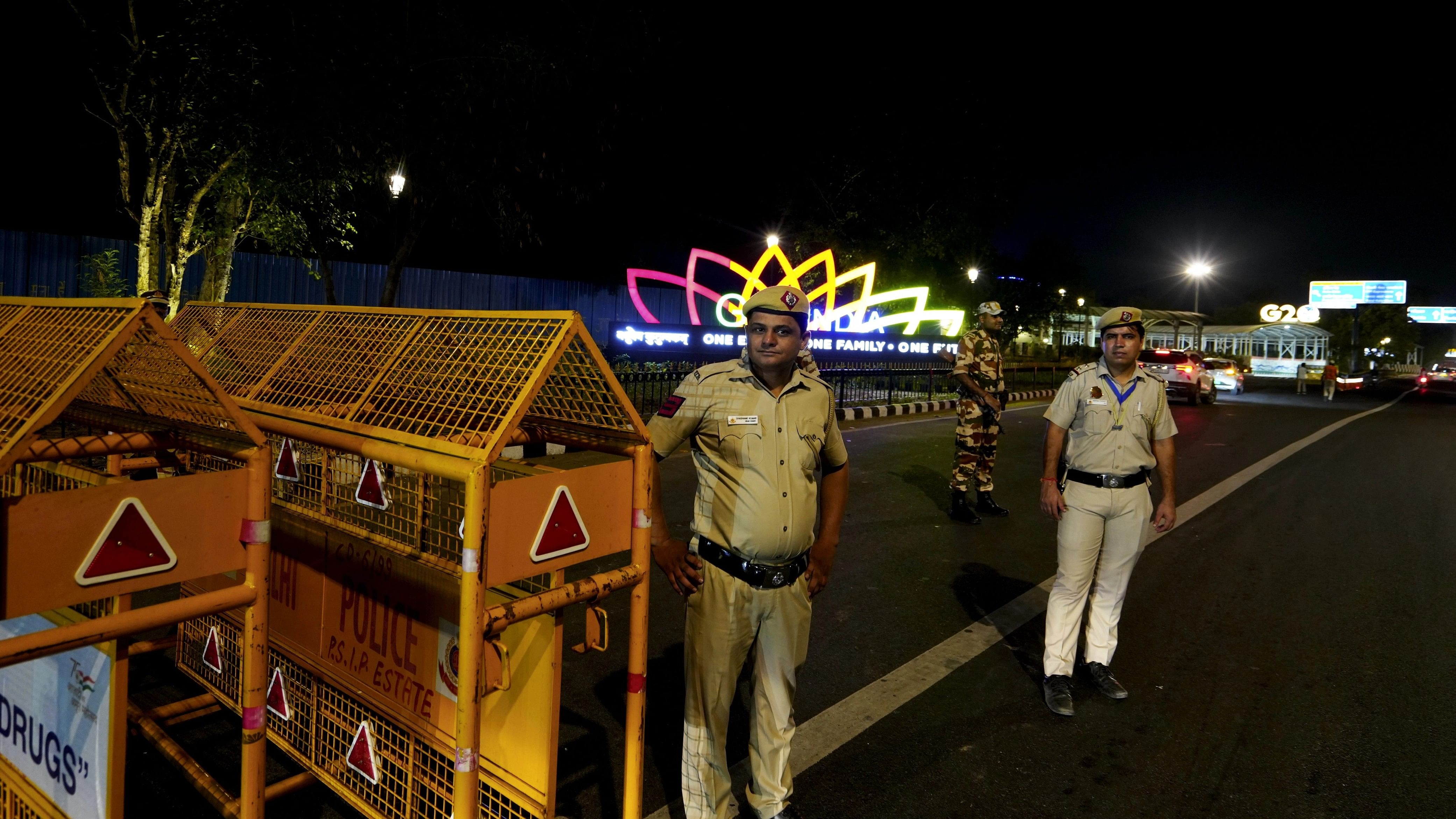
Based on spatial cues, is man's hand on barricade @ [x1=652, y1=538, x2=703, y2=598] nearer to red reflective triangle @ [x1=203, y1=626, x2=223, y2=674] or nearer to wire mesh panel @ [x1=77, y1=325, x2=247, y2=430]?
wire mesh panel @ [x1=77, y1=325, x2=247, y2=430]

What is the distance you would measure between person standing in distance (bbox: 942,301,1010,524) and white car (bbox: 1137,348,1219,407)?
1542 cm

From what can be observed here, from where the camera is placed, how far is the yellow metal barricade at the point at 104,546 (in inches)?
72.5

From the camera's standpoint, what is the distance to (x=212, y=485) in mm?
2045

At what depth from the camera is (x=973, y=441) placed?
7629mm

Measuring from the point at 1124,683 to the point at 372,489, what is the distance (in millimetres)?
3465

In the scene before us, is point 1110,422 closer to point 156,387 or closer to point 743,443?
point 743,443

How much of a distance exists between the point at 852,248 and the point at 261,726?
2632cm

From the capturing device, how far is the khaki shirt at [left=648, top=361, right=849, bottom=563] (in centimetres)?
268

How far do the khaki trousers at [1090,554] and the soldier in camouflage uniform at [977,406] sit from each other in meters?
3.48

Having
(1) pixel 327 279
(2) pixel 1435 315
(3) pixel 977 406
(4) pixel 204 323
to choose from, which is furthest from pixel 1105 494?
(2) pixel 1435 315

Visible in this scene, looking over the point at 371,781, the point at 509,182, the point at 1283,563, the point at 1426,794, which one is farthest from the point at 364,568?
the point at 509,182

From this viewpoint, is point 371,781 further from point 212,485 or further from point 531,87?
point 531,87

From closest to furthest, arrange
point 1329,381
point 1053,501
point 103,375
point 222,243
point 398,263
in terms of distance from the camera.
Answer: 1. point 103,375
2. point 1053,501
3. point 222,243
4. point 398,263
5. point 1329,381

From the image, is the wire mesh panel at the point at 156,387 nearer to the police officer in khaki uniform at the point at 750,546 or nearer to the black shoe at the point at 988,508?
the police officer in khaki uniform at the point at 750,546
